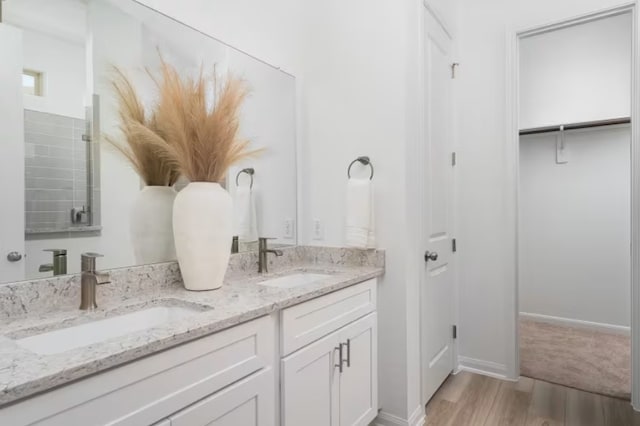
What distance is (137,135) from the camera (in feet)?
4.48

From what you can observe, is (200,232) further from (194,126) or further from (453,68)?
(453,68)

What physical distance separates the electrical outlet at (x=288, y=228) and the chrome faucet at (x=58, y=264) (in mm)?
1122

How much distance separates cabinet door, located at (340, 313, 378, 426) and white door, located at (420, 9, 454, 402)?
364 millimetres

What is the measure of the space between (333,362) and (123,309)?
2.73 feet

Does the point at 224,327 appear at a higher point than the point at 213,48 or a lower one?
lower

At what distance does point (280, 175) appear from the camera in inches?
83.1

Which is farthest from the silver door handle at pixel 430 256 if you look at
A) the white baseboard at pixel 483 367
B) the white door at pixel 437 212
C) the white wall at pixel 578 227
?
the white wall at pixel 578 227

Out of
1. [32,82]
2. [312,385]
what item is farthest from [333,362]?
[32,82]

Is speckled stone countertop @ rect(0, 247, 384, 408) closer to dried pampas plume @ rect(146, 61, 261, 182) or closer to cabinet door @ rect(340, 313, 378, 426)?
cabinet door @ rect(340, 313, 378, 426)

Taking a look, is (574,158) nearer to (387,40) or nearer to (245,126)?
(387,40)

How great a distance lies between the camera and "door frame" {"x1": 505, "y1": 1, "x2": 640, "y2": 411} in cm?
205

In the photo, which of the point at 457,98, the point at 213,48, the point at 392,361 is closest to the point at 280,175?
the point at 213,48

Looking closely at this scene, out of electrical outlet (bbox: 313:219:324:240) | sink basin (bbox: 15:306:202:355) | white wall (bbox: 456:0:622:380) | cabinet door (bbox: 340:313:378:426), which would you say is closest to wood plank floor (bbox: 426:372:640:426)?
white wall (bbox: 456:0:622:380)

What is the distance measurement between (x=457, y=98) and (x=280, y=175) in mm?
1457
